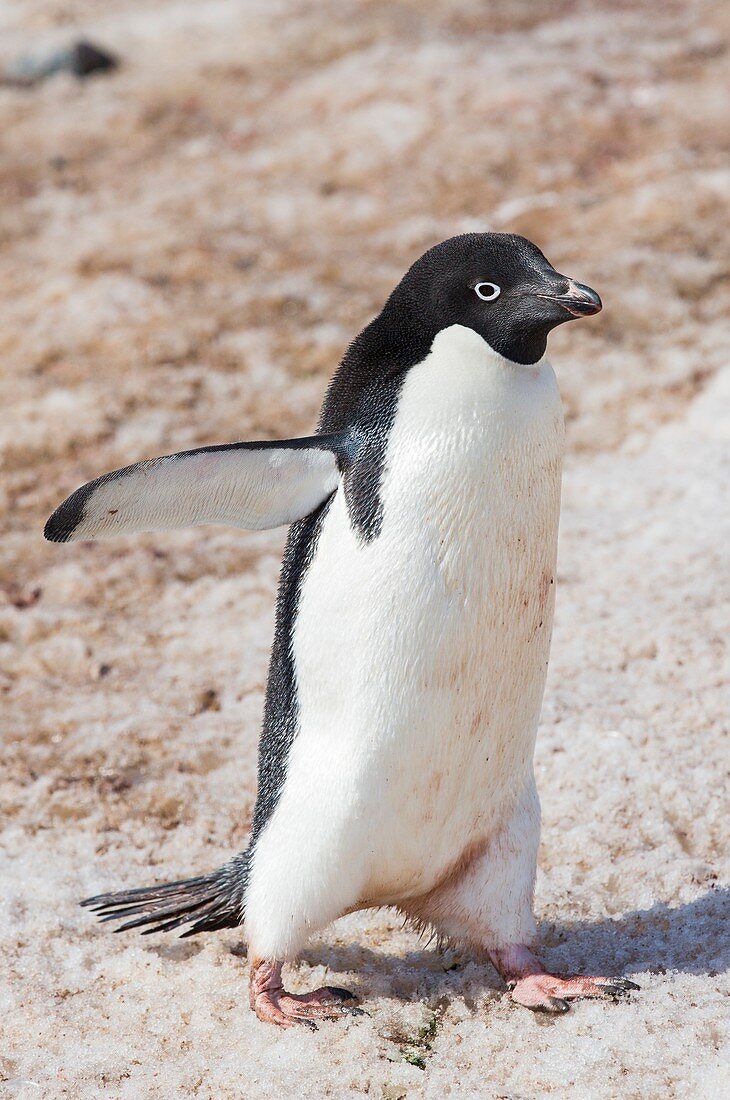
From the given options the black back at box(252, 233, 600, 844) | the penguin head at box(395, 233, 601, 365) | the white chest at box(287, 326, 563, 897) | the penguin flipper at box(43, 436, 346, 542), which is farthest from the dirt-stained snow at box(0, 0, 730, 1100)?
the penguin head at box(395, 233, 601, 365)

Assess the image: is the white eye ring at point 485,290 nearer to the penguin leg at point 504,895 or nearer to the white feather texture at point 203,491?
the white feather texture at point 203,491

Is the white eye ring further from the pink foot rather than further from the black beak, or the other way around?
the pink foot

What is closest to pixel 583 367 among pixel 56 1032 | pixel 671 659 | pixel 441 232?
pixel 441 232

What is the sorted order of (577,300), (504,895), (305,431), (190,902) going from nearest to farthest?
1. (577,300)
2. (504,895)
3. (190,902)
4. (305,431)

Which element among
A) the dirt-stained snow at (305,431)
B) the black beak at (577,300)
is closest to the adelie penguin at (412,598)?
the black beak at (577,300)

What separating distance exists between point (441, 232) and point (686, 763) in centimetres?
393

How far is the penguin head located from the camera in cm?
248

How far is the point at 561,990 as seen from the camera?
104 inches

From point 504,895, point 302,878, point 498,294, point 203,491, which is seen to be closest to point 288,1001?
point 302,878

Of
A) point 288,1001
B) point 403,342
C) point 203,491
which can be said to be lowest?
point 288,1001

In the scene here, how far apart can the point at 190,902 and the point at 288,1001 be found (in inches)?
14.1

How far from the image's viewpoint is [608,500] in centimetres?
486

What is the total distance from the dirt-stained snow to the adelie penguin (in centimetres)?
24

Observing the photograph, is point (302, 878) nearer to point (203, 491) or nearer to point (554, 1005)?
point (554, 1005)
